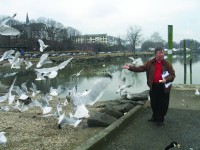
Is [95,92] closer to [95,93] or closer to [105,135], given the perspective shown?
[95,93]

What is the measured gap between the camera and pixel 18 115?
29.4 ft

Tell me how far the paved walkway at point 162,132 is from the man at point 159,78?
1.27 feet

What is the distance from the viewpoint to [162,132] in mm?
6660

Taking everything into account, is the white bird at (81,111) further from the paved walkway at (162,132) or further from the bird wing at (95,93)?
the paved walkway at (162,132)

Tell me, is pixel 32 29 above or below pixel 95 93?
above

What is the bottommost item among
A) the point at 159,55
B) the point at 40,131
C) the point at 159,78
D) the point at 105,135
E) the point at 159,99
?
the point at 40,131

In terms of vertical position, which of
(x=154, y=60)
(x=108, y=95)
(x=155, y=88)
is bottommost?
(x=108, y=95)

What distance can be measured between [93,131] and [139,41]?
115 m

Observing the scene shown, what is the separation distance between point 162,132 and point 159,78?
3.82 feet

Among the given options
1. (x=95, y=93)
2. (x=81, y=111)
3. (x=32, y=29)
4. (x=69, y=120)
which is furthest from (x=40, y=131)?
(x=32, y=29)

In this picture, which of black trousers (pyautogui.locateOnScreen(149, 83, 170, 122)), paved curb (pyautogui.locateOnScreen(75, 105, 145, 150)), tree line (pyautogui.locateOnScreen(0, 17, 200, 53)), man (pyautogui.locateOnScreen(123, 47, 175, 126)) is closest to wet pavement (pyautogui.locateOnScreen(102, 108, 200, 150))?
paved curb (pyautogui.locateOnScreen(75, 105, 145, 150))

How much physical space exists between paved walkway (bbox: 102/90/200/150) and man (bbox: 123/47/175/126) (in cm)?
39

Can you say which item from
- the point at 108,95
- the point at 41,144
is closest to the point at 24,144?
the point at 41,144

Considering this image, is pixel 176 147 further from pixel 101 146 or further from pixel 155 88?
pixel 155 88
